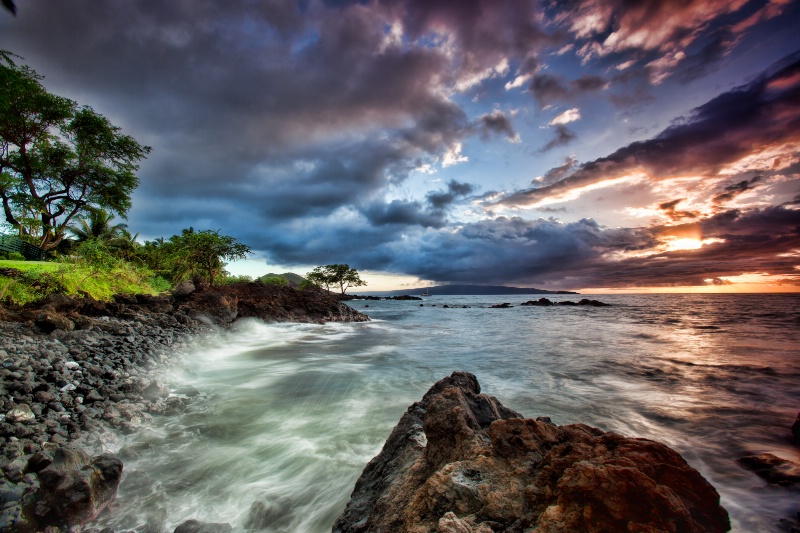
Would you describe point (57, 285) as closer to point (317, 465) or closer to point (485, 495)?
point (317, 465)

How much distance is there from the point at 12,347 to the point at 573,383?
13.4 meters

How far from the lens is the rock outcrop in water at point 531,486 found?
5.15 feet

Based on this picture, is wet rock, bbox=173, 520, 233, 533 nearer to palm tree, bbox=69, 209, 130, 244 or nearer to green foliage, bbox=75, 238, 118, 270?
green foliage, bbox=75, 238, 118, 270

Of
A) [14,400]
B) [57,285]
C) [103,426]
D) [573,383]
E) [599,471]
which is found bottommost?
[573,383]

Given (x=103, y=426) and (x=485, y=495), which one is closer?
(x=485, y=495)

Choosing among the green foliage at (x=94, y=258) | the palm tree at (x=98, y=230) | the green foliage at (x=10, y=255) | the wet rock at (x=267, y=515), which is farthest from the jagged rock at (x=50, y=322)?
the palm tree at (x=98, y=230)

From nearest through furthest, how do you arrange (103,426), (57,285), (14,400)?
(14,400)
(103,426)
(57,285)

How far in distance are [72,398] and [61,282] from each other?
38.1 feet

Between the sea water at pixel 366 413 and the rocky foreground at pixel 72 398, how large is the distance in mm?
420

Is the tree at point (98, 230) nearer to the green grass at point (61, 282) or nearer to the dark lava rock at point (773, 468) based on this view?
the green grass at point (61, 282)

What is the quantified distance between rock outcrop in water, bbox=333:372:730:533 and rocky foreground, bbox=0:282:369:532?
221cm

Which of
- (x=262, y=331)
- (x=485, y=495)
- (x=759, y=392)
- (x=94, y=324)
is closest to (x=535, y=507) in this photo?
(x=485, y=495)

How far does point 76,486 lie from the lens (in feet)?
9.91

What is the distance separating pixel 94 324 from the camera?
925cm
